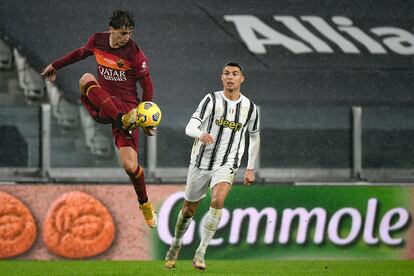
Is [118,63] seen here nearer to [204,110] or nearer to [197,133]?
[197,133]

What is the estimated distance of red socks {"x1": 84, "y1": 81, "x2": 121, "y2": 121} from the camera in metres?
10.2

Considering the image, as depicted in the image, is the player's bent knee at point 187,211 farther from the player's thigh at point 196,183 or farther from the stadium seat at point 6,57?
the stadium seat at point 6,57

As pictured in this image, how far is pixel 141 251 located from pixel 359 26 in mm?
6736

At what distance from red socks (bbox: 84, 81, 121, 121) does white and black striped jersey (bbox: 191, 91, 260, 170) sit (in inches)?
46.1

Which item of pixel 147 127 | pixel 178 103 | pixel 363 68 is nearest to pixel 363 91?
pixel 363 68

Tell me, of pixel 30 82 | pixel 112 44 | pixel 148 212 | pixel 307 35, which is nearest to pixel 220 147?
pixel 148 212

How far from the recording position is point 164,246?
14.7 meters

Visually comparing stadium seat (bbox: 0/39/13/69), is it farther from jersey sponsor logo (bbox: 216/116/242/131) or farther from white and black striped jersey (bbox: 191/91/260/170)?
jersey sponsor logo (bbox: 216/116/242/131)

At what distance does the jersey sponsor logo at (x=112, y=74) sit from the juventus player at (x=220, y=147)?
0.95 meters

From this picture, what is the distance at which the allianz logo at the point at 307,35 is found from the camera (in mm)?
19359

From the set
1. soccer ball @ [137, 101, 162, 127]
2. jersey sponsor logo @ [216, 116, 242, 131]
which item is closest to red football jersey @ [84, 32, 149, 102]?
soccer ball @ [137, 101, 162, 127]

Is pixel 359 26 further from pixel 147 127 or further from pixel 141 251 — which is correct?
pixel 147 127

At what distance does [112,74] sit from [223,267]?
340cm

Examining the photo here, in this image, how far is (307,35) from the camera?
1934cm
